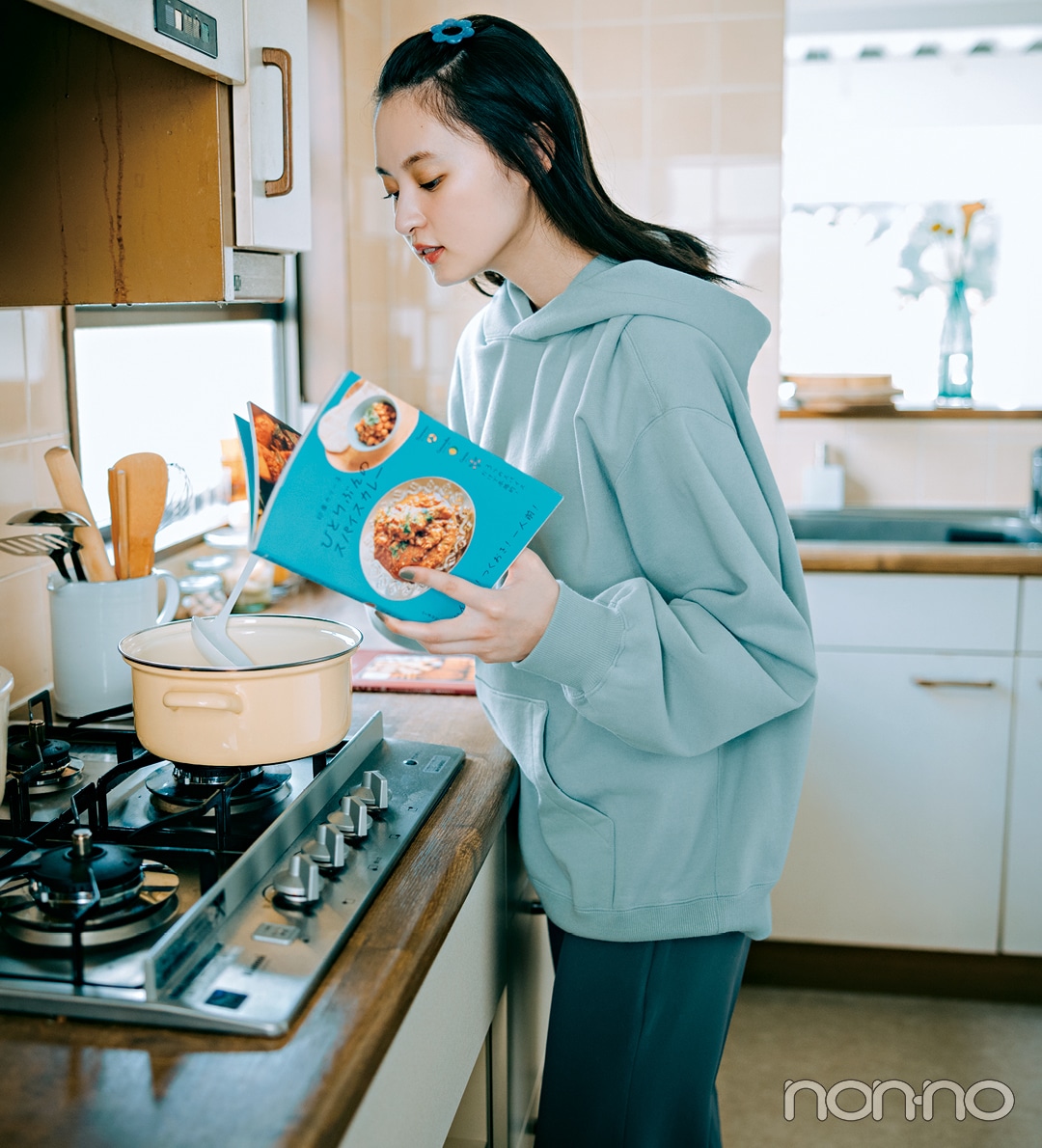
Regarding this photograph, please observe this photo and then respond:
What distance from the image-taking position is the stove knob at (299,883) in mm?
820

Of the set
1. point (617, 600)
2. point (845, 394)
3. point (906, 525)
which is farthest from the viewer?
point (845, 394)

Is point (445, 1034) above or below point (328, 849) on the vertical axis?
below

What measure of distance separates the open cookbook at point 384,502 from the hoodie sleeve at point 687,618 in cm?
10

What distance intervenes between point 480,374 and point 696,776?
492 mm

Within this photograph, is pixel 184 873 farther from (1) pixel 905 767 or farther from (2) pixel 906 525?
(2) pixel 906 525

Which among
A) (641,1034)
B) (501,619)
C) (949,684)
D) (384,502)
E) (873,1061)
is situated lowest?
(873,1061)

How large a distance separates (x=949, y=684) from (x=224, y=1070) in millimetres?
1757

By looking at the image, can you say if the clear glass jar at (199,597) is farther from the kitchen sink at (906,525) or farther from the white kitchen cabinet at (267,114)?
the kitchen sink at (906,525)

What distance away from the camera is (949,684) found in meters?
2.11

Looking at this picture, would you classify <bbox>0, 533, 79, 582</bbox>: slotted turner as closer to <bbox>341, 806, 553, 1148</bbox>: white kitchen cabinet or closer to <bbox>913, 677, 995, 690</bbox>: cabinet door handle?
<bbox>341, 806, 553, 1148</bbox>: white kitchen cabinet

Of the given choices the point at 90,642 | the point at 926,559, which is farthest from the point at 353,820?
the point at 926,559

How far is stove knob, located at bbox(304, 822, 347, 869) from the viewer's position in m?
0.88

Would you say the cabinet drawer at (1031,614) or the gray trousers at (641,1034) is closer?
the gray trousers at (641,1034)

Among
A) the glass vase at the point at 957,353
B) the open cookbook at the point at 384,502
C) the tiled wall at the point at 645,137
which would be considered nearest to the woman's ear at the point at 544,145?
the open cookbook at the point at 384,502
